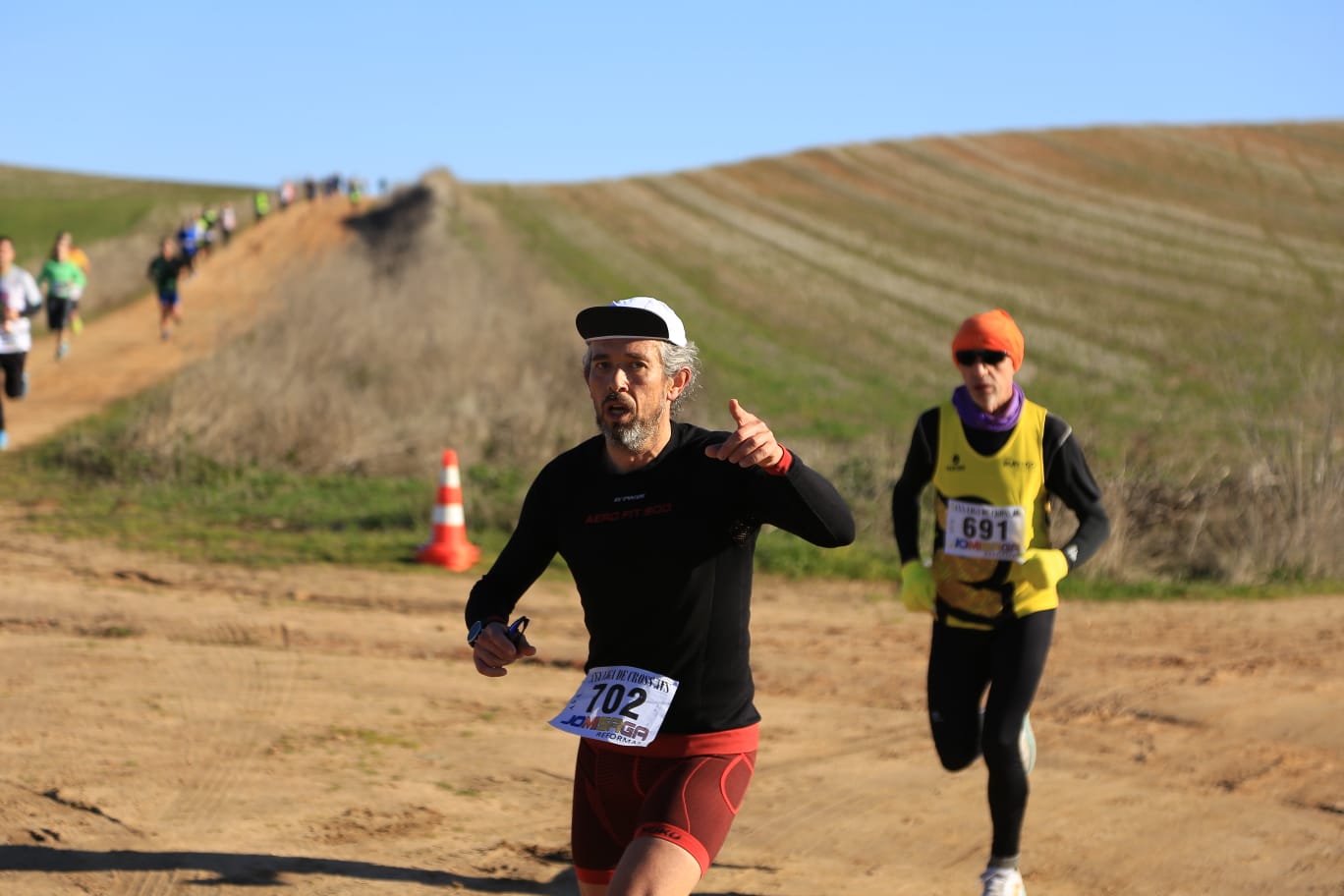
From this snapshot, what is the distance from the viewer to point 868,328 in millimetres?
35688

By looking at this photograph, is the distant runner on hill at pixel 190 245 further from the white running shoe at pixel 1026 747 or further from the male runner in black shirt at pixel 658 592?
the male runner in black shirt at pixel 658 592

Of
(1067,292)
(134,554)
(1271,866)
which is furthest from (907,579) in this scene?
(1067,292)

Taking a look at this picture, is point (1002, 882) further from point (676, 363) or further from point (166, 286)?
point (166, 286)

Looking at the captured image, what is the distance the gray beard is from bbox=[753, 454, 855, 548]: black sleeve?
284mm

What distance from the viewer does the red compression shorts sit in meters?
3.51

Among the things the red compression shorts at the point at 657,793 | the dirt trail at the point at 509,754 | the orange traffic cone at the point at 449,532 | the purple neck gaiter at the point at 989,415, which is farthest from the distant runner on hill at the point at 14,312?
the red compression shorts at the point at 657,793

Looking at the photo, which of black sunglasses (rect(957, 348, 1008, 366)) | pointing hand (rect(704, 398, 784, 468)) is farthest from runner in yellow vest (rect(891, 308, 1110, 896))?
pointing hand (rect(704, 398, 784, 468))

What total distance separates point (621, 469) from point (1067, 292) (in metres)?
37.7

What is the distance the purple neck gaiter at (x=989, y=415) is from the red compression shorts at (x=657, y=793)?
6.65 ft

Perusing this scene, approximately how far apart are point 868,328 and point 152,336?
1679 centimetres

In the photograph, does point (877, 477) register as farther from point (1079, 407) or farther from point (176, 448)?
point (1079, 407)

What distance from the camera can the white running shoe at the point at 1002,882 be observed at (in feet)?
16.7

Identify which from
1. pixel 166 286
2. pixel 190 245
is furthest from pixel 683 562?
pixel 190 245

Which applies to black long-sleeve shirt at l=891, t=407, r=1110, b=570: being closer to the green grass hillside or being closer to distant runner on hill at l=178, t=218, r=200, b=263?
the green grass hillside
